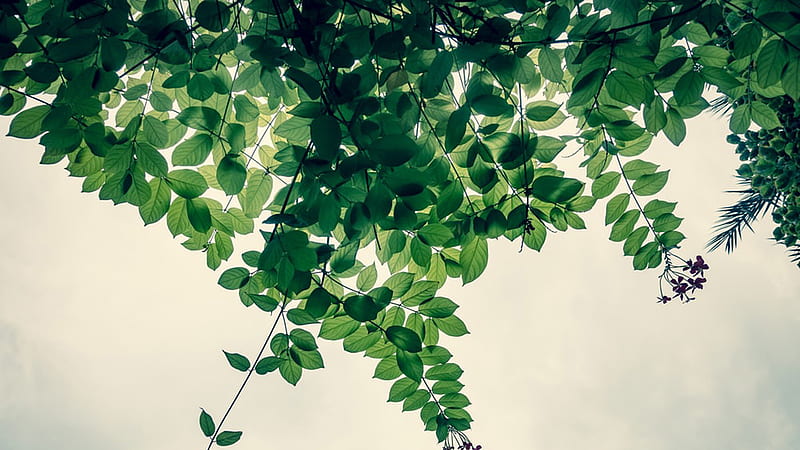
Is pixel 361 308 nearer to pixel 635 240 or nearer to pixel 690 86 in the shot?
pixel 635 240

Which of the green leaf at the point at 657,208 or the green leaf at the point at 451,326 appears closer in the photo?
the green leaf at the point at 451,326

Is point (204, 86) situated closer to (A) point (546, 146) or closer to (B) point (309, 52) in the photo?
(B) point (309, 52)

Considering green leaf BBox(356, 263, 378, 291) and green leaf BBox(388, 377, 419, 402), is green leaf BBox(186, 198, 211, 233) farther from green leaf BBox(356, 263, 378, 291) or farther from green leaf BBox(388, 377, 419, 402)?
green leaf BBox(388, 377, 419, 402)

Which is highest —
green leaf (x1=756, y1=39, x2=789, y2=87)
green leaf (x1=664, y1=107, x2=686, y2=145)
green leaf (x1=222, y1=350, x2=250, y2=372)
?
green leaf (x1=664, y1=107, x2=686, y2=145)

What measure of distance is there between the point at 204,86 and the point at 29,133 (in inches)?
21.4

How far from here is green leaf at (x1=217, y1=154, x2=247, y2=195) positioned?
1726 millimetres

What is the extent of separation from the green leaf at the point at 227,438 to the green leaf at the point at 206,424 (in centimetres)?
3

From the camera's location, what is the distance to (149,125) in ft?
5.77

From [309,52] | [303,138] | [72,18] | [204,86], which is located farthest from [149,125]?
[309,52]

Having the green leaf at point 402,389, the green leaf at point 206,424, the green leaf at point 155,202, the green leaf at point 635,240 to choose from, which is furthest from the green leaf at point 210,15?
the green leaf at point 635,240

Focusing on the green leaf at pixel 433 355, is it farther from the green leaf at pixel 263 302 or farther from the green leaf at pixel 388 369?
the green leaf at pixel 263 302

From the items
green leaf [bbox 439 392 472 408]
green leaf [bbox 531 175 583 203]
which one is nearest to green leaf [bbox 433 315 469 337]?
green leaf [bbox 439 392 472 408]

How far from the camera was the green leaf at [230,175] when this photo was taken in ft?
5.66

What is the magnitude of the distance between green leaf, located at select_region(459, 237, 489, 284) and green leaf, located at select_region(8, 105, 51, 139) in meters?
1.40
